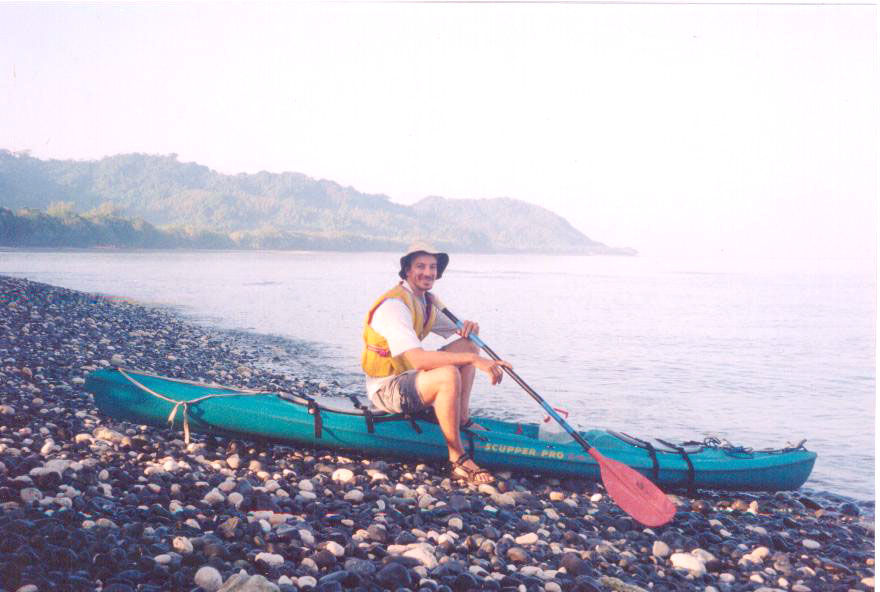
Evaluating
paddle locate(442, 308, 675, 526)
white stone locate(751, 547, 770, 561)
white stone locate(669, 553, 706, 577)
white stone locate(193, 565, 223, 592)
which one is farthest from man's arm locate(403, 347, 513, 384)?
white stone locate(193, 565, 223, 592)

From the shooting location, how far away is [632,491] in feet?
15.4

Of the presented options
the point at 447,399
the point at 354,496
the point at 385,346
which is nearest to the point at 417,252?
the point at 385,346

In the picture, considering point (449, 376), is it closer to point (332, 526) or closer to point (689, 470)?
point (332, 526)

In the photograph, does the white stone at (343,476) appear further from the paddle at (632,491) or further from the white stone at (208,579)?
the white stone at (208,579)

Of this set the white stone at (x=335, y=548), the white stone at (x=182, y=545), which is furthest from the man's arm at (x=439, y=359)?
the white stone at (x=182, y=545)

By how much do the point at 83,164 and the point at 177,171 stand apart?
1283 cm

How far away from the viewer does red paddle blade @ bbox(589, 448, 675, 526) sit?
4.50m

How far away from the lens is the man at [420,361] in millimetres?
4684

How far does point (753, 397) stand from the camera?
11039 mm

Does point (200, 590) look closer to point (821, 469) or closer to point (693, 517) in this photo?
point (693, 517)

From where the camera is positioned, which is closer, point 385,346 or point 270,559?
point 270,559

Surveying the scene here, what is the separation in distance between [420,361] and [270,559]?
1824mm

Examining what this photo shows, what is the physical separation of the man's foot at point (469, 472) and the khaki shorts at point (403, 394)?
0.44m

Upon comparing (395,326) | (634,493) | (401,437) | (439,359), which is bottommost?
(634,493)
